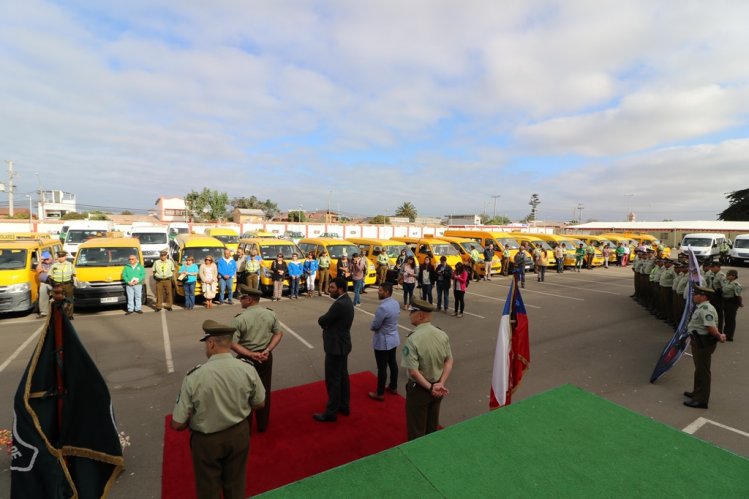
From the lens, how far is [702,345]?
532 cm

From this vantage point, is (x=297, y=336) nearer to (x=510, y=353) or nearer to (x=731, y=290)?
(x=510, y=353)

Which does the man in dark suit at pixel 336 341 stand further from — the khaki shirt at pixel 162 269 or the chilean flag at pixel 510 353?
the khaki shirt at pixel 162 269

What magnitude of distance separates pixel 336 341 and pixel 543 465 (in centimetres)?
306

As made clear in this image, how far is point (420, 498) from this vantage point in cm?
168

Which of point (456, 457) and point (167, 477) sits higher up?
point (456, 457)

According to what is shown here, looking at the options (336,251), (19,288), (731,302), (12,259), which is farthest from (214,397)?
(336,251)

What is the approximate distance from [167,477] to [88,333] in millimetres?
Answer: 6283

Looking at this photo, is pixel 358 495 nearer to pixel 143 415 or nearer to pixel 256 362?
pixel 256 362

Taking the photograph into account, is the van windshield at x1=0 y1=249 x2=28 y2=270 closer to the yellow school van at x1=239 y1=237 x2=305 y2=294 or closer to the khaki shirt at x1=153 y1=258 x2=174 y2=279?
the khaki shirt at x1=153 y1=258 x2=174 y2=279

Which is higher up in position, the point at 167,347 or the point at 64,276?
the point at 64,276

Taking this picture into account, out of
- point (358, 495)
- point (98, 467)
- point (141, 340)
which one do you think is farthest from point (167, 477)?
point (141, 340)

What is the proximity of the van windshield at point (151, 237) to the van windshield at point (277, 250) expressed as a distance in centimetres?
1052

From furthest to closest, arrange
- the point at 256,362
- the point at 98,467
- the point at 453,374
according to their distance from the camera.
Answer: the point at 453,374 < the point at 256,362 < the point at 98,467

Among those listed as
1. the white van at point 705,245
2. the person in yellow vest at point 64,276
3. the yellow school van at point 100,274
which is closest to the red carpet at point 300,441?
the person in yellow vest at point 64,276
